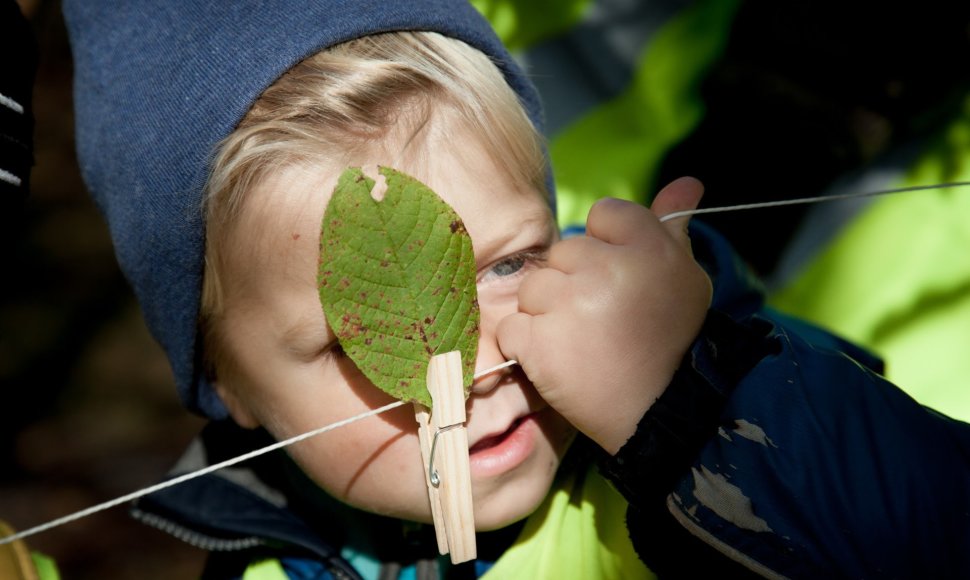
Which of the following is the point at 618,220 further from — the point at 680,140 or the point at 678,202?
the point at 680,140

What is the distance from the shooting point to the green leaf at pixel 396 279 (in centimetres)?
84

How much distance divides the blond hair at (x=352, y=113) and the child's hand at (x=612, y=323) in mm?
164

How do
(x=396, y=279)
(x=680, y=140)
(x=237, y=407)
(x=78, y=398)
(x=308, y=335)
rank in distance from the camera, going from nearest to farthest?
(x=396, y=279), (x=308, y=335), (x=237, y=407), (x=680, y=140), (x=78, y=398)

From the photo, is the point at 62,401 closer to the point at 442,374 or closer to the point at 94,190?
the point at 94,190

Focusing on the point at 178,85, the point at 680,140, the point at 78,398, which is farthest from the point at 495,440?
the point at 78,398

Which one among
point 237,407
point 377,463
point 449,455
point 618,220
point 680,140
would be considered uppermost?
point 618,220

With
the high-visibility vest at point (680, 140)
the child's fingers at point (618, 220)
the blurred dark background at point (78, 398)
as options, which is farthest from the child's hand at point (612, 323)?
the blurred dark background at point (78, 398)

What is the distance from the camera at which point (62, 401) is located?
7.49 feet

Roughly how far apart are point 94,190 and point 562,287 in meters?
0.76

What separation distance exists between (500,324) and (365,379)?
0.18 meters

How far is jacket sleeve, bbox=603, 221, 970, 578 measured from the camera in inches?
34.3

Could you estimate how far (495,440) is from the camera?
0.98 meters

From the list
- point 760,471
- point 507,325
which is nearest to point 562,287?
point 507,325

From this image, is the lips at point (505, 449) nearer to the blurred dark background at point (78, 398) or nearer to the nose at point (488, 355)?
the nose at point (488, 355)
